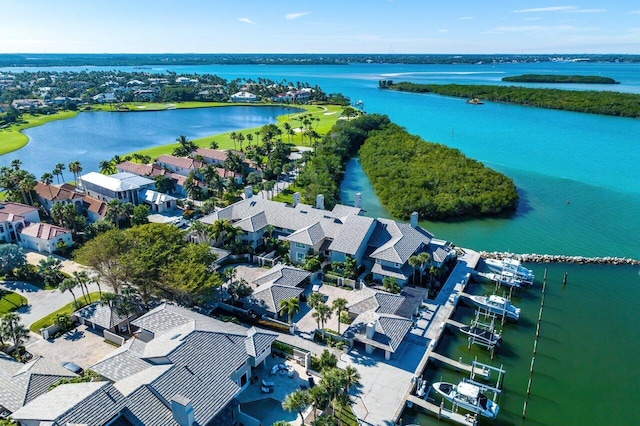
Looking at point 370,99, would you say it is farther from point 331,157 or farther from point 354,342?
point 354,342

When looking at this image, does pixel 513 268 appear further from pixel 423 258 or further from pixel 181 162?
pixel 181 162

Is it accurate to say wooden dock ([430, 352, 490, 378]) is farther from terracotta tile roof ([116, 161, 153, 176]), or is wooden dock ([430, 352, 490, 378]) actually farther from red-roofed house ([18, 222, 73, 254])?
terracotta tile roof ([116, 161, 153, 176])

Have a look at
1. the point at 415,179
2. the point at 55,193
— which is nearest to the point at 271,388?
the point at 55,193

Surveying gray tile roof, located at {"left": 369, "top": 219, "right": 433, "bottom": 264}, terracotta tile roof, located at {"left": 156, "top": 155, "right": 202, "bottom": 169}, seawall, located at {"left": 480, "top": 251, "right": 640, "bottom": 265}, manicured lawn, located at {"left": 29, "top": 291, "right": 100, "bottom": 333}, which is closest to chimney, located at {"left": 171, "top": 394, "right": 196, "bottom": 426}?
manicured lawn, located at {"left": 29, "top": 291, "right": 100, "bottom": 333}

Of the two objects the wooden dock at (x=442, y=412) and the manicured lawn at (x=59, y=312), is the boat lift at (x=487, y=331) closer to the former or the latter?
the wooden dock at (x=442, y=412)

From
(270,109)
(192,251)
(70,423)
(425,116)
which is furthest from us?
(270,109)

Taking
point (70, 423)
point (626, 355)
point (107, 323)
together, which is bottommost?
point (626, 355)

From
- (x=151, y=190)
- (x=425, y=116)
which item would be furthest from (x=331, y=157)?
(x=425, y=116)

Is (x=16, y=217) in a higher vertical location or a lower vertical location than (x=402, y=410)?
higher
